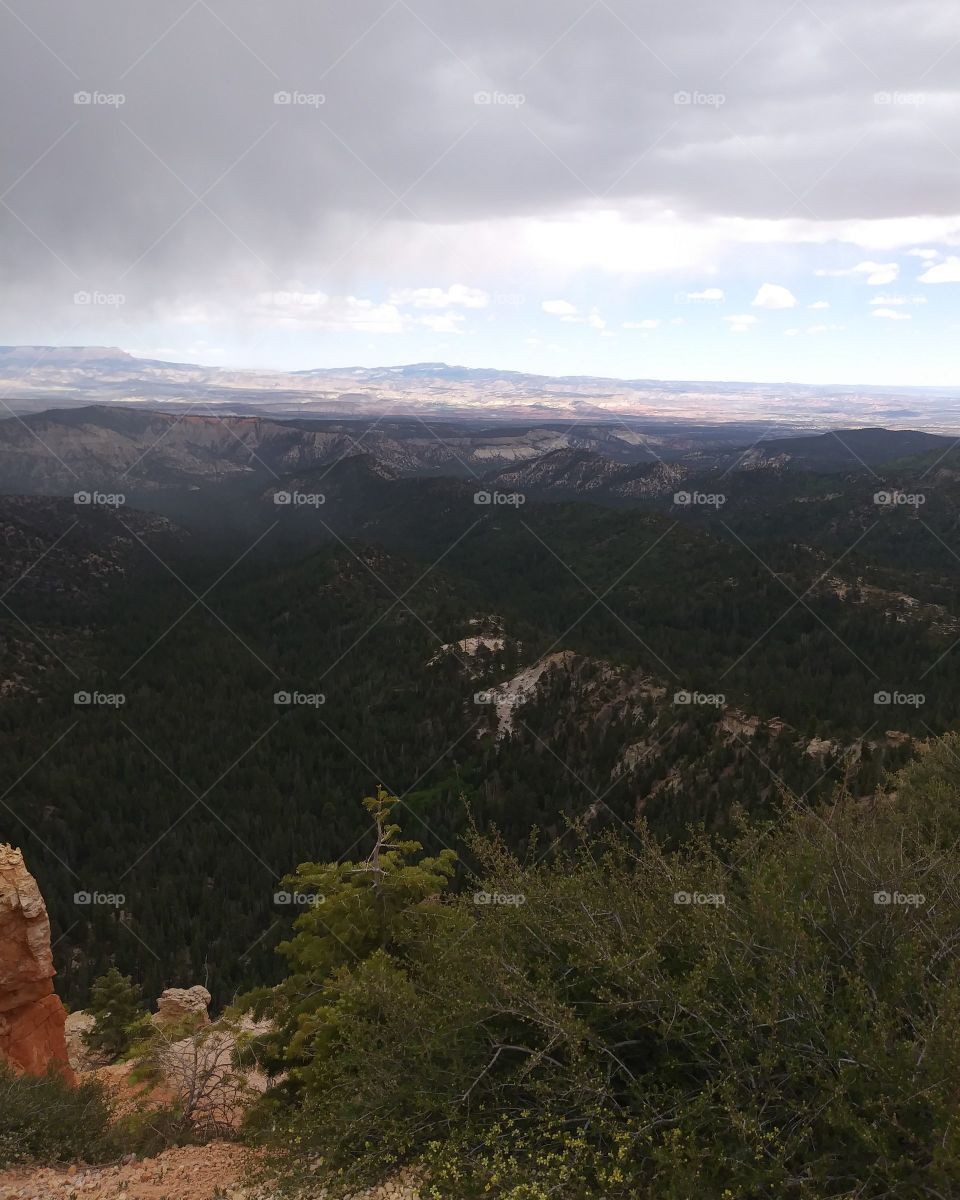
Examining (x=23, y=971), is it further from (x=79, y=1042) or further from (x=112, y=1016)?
(x=79, y=1042)

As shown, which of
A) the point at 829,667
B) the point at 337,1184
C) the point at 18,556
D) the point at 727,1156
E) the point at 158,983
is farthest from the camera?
the point at 18,556

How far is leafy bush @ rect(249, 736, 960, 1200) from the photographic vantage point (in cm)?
717

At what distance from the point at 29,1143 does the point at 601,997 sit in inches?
366

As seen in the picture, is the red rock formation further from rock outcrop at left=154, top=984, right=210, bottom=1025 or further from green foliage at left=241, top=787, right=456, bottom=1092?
rock outcrop at left=154, top=984, right=210, bottom=1025

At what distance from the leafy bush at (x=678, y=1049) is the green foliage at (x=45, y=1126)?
3129 mm

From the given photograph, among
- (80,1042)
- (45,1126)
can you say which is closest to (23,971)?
(45,1126)

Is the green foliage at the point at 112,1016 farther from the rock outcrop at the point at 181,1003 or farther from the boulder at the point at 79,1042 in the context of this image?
the rock outcrop at the point at 181,1003

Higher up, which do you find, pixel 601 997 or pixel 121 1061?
pixel 601 997

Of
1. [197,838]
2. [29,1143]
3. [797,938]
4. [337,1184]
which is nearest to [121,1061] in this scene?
[29,1143]

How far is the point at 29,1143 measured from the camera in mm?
10734

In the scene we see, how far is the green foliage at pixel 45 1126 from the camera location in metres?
10.4

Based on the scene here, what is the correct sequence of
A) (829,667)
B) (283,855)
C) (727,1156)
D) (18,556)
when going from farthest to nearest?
(18,556), (829,667), (283,855), (727,1156)

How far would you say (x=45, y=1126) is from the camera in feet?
36.0

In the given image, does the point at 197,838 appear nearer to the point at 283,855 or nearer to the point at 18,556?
the point at 283,855
